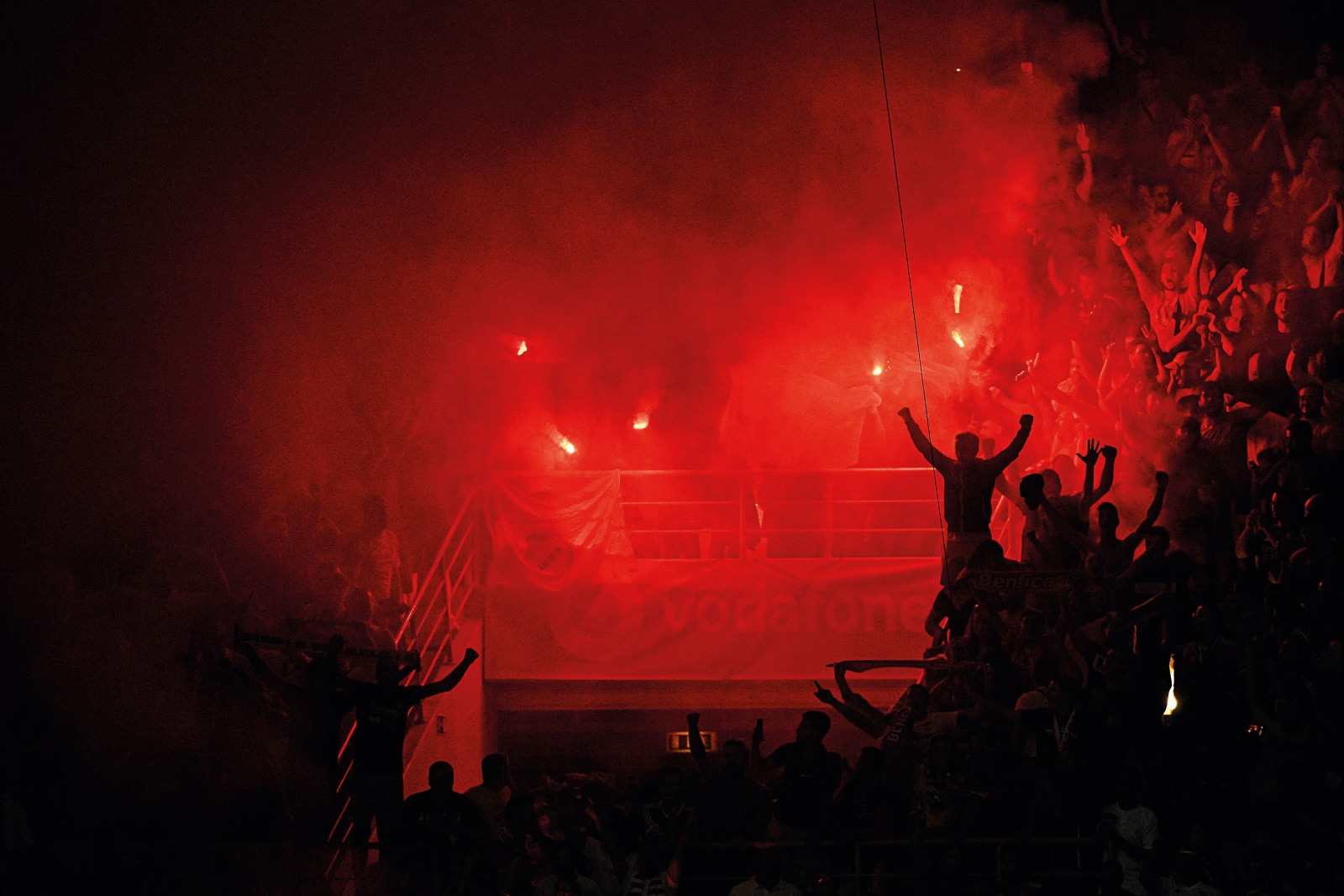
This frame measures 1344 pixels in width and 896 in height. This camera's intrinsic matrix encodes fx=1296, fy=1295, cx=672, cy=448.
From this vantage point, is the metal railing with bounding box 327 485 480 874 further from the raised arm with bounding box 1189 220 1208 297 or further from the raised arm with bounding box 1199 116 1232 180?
the raised arm with bounding box 1199 116 1232 180

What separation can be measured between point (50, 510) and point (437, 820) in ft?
14.6

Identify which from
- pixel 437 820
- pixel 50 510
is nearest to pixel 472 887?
pixel 437 820

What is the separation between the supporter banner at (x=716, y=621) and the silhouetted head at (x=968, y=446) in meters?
2.23

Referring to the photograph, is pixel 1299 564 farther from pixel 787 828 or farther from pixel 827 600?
pixel 827 600

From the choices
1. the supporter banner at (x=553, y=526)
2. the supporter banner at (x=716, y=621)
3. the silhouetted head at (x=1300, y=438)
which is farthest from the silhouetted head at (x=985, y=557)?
the supporter banner at (x=553, y=526)

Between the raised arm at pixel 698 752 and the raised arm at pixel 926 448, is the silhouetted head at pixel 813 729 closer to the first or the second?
the raised arm at pixel 698 752

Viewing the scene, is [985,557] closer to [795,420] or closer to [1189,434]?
[1189,434]

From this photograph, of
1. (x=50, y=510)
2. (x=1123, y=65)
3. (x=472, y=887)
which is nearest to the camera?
(x=472, y=887)

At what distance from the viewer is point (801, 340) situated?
38.3 feet

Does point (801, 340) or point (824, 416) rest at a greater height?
point (801, 340)

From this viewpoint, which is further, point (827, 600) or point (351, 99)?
point (351, 99)

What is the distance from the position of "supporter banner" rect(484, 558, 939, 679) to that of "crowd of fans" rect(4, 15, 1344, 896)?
4.38 ft

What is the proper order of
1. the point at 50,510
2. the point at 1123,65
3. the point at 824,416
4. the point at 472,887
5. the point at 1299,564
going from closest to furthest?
the point at 472,887 → the point at 1299,564 → the point at 50,510 → the point at 1123,65 → the point at 824,416

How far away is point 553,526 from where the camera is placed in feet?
32.2
